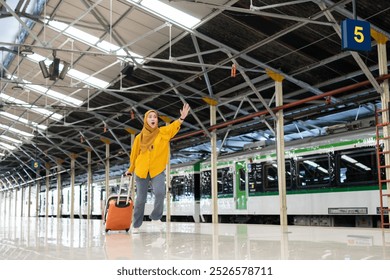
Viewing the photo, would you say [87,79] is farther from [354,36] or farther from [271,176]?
[354,36]

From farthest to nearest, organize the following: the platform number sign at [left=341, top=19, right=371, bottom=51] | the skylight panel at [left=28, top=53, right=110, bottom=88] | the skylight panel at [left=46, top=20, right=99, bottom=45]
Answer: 1. the skylight panel at [left=28, top=53, right=110, bottom=88]
2. the skylight panel at [left=46, top=20, right=99, bottom=45]
3. the platform number sign at [left=341, top=19, right=371, bottom=51]

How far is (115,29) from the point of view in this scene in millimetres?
14578

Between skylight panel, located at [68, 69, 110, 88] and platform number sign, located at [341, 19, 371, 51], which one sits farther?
skylight panel, located at [68, 69, 110, 88]

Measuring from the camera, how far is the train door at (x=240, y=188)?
1694cm

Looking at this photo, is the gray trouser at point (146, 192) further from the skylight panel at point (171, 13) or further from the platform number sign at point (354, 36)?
the skylight panel at point (171, 13)

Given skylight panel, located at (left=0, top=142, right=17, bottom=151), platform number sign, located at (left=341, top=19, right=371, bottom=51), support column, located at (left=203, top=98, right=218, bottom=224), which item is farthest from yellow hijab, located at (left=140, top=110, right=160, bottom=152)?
skylight panel, located at (left=0, top=142, right=17, bottom=151)

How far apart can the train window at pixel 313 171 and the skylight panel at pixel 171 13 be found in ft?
17.2

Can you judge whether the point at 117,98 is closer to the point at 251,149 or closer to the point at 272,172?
the point at 251,149

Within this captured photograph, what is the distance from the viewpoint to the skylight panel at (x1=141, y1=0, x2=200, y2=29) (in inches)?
506

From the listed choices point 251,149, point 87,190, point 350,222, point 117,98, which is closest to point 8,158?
point 87,190

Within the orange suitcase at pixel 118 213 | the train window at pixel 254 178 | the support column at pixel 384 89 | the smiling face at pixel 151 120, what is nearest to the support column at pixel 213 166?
the train window at pixel 254 178

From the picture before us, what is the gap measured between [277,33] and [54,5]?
6644 millimetres

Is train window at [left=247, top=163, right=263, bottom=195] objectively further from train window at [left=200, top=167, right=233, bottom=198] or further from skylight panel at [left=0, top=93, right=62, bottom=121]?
skylight panel at [left=0, top=93, right=62, bottom=121]
